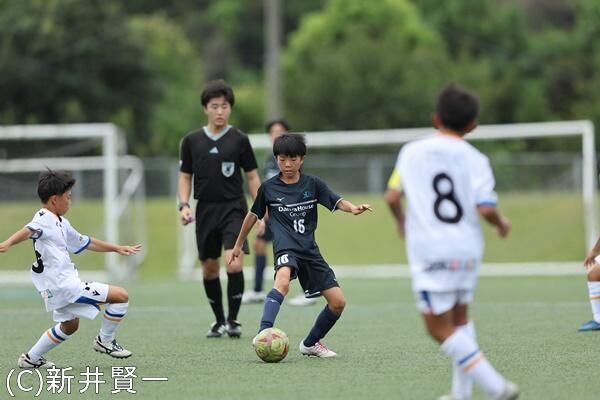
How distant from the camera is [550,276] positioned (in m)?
20.7

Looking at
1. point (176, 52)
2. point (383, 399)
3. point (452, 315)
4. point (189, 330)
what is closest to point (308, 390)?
point (383, 399)

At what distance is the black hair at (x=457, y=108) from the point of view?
623cm

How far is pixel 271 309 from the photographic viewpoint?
8680 mm

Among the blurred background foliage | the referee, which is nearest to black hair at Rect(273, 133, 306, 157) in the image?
the referee

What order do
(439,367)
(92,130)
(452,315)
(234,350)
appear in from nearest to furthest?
1. (452,315)
2. (439,367)
3. (234,350)
4. (92,130)

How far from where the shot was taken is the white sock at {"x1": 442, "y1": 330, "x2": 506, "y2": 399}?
598 cm

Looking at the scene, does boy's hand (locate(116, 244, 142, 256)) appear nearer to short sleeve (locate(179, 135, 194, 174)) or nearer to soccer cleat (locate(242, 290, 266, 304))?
short sleeve (locate(179, 135, 194, 174))

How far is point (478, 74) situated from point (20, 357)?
31.8 m

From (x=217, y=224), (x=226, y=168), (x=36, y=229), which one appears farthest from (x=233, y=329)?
(x=36, y=229)

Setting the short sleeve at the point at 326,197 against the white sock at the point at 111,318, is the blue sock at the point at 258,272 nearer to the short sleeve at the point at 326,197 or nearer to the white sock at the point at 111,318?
the short sleeve at the point at 326,197

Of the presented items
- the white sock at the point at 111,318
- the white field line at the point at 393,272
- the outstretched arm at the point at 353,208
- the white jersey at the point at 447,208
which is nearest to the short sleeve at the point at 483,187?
the white jersey at the point at 447,208

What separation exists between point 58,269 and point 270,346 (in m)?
1.55

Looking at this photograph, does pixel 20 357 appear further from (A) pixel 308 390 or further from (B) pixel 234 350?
(A) pixel 308 390

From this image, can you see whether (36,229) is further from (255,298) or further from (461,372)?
(255,298)
